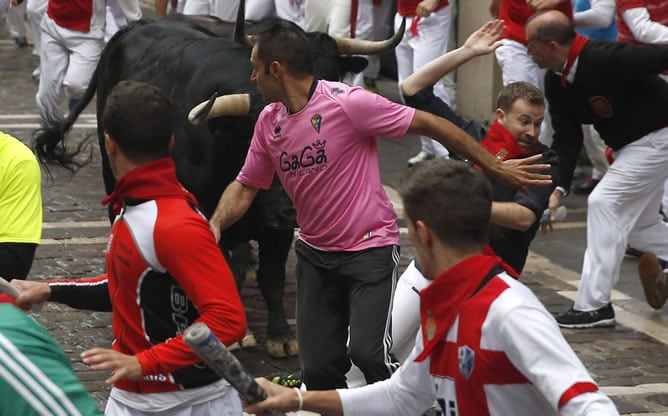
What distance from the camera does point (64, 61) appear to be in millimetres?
13039

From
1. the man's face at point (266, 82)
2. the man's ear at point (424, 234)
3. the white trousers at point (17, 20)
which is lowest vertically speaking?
the white trousers at point (17, 20)

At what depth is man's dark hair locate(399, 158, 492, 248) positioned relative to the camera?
3.62 m

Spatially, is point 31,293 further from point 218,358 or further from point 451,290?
point 451,290

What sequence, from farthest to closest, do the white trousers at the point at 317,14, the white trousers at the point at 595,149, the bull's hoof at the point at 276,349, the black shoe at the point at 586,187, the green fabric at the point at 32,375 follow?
the white trousers at the point at 317,14 → the black shoe at the point at 586,187 → the white trousers at the point at 595,149 → the bull's hoof at the point at 276,349 → the green fabric at the point at 32,375

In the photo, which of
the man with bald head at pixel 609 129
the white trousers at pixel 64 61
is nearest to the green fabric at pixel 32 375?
the man with bald head at pixel 609 129

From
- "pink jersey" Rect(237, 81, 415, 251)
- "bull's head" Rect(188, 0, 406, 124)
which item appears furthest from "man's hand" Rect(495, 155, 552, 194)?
"bull's head" Rect(188, 0, 406, 124)

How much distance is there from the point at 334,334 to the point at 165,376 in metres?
1.75

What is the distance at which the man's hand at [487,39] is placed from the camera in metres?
6.71

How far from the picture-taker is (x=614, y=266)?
333 inches

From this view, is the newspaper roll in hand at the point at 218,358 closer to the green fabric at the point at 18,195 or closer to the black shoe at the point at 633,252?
the green fabric at the point at 18,195

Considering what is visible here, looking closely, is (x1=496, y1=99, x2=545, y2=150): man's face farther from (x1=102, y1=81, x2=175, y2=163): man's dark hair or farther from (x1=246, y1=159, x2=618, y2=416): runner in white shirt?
(x1=246, y1=159, x2=618, y2=416): runner in white shirt

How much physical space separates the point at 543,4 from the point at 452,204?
6.17 metres

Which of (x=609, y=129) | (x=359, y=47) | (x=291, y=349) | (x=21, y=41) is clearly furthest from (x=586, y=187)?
(x=21, y=41)

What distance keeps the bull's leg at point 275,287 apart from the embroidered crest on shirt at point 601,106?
1.98m
